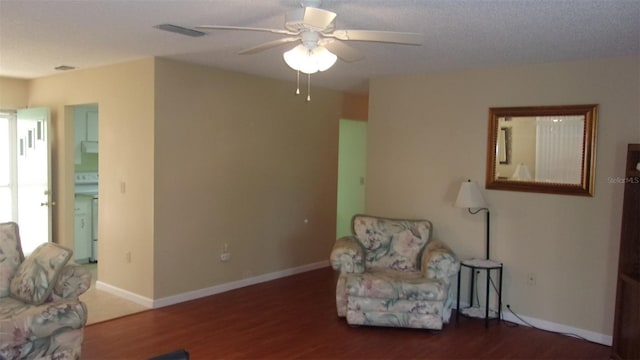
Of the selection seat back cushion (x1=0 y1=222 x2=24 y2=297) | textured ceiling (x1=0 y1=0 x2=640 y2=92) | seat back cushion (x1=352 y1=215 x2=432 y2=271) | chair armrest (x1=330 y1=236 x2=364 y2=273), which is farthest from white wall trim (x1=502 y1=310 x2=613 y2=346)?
seat back cushion (x1=0 y1=222 x2=24 y2=297)

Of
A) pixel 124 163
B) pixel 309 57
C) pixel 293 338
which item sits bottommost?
pixel 293 338

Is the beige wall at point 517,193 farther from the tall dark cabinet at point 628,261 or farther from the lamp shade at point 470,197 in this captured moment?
the tall dark cabinet at point 628,261

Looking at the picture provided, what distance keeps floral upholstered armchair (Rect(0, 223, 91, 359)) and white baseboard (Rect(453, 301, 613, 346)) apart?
350cm

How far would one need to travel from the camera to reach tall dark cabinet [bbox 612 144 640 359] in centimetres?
347

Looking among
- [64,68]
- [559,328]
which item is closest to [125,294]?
[64,68]

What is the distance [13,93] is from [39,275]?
391cm

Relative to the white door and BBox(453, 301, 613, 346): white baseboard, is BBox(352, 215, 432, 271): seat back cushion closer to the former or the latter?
BBox(453, 301, 613, 346): white baseboard

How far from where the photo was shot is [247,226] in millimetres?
5441

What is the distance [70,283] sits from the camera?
3273 mm

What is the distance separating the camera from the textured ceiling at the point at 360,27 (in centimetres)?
271

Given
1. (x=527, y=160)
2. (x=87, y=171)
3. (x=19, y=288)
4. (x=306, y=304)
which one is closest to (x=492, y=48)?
(x=527, y=160)

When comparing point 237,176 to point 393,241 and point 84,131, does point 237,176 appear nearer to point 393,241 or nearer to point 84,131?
point 393,241

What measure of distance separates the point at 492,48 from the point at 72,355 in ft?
11.8

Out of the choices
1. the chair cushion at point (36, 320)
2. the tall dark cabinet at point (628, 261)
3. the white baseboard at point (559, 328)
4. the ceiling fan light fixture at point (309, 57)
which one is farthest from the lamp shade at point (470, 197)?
the chair cushion at point (36, 320)
